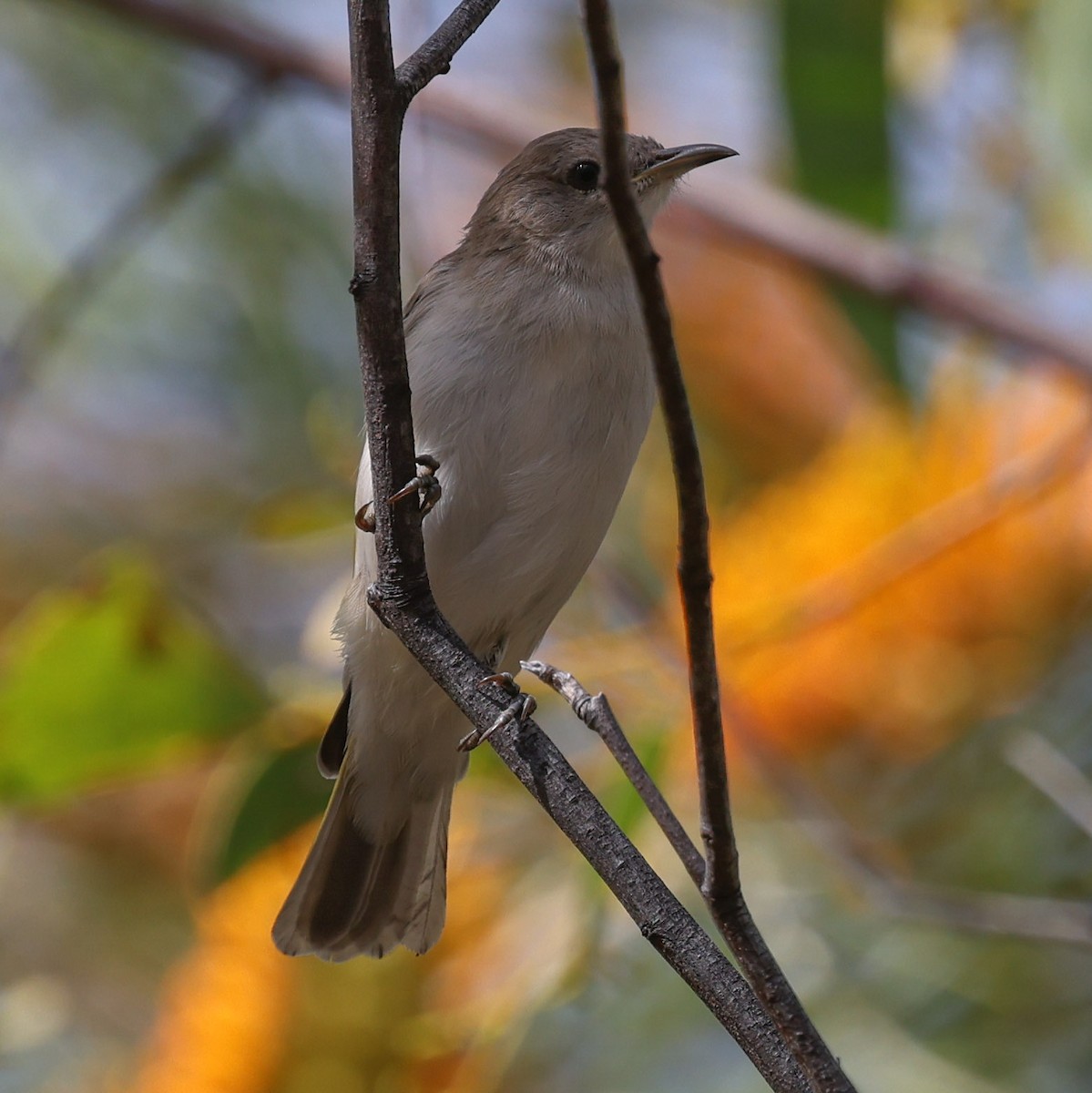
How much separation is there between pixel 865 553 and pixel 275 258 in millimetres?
2195

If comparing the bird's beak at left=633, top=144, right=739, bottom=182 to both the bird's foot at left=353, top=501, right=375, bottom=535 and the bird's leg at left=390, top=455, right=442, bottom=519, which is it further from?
the bird's foot at left=353, top=501, right=375, bottom=535

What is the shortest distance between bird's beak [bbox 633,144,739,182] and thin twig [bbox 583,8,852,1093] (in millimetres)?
1325

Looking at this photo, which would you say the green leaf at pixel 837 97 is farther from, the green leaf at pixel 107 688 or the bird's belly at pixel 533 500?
the green leaf at pixel 107 688

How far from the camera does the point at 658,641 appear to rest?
2.82 m

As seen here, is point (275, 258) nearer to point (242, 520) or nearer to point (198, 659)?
point (242, 520)

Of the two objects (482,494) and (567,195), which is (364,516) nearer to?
(482,494)

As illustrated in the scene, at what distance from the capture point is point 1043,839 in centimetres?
299

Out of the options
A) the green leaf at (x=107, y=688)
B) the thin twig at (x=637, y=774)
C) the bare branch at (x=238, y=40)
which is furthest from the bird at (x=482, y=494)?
the bare branch at (x=238, y=40)

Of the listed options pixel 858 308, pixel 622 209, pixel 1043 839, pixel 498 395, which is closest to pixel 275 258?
pixel 858 308

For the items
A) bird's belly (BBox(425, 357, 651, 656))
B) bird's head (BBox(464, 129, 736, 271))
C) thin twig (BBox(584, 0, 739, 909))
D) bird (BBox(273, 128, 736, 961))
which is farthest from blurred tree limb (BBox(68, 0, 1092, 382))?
thin twig (BBox(584, 0, 739, 909))

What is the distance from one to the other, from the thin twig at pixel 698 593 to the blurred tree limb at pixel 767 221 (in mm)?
1823

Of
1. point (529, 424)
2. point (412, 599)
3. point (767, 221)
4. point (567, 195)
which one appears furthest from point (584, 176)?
point (412, 599)

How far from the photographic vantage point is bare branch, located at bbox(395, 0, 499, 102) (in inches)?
62.5

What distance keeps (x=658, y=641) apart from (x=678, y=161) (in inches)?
35.2
